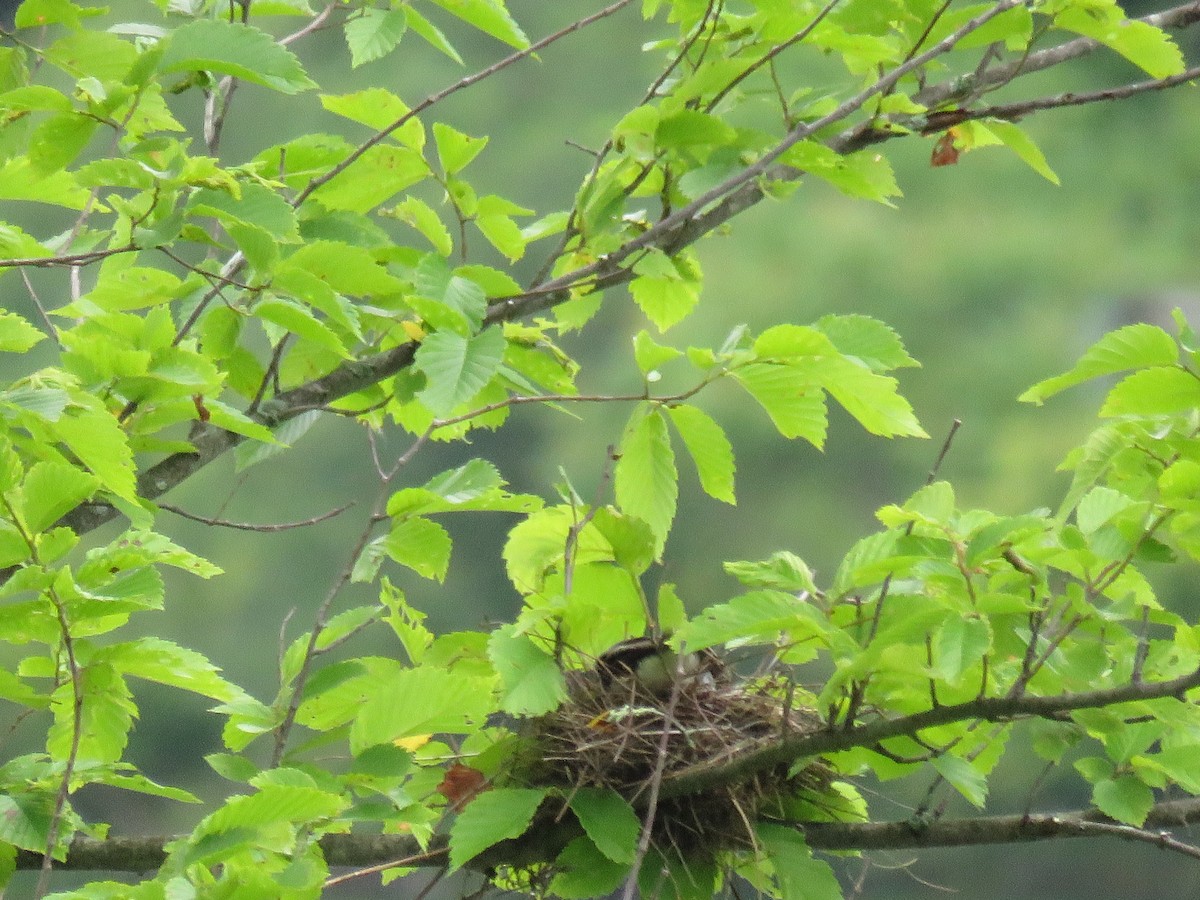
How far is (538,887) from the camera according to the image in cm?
88

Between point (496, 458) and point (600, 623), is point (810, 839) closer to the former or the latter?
point (600, 623)

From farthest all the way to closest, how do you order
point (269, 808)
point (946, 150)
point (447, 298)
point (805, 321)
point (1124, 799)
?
point (805, 321), point (946, 150), point (447, 298), point (1124, 799), point (269, 808)

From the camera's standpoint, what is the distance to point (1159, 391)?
0.73 m

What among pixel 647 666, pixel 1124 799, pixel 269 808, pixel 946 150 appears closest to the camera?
pixel 269 808

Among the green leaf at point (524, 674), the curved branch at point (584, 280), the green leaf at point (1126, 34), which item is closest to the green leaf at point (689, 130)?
the curved branch at point (584, 280)

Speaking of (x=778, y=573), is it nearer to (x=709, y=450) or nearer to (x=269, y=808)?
(x=709, y=450)

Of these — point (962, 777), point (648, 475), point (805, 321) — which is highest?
point (648, 475)

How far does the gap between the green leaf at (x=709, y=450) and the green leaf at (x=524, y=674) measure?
156 millimetres

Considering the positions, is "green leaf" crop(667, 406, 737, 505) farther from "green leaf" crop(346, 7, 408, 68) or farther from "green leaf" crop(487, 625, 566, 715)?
"green leaf" crop(346, 7, 408, 68)

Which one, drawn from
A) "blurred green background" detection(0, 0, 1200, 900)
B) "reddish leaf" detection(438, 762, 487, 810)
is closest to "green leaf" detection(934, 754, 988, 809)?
"reddish leaf" detection(438, 762, 487, 810)

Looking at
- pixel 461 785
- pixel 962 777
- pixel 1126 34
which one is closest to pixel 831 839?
pixel 962 777

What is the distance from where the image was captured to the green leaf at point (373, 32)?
912 mm

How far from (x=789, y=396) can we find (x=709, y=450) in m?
0.08

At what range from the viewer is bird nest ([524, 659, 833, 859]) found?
84 centimetres
